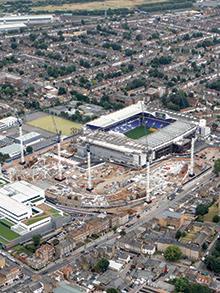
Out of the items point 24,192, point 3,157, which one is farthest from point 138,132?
point 24,192

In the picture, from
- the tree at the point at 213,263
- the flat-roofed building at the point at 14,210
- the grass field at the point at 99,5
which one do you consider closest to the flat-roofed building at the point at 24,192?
the flat-roofed building at the point at 14,210

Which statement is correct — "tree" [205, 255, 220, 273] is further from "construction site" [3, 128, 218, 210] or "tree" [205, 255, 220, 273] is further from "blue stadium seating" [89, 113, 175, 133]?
"blue stadium seating" [89, 113, 175, 133]

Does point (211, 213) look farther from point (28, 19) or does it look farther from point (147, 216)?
point (28, 19)

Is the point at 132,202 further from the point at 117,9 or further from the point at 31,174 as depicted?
the point at 117,9

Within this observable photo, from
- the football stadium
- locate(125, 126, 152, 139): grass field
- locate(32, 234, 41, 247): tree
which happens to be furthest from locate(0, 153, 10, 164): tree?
locate(32, 234, 41, 247): tree

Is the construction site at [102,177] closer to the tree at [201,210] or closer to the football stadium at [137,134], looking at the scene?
the football stadium at [137,134]
